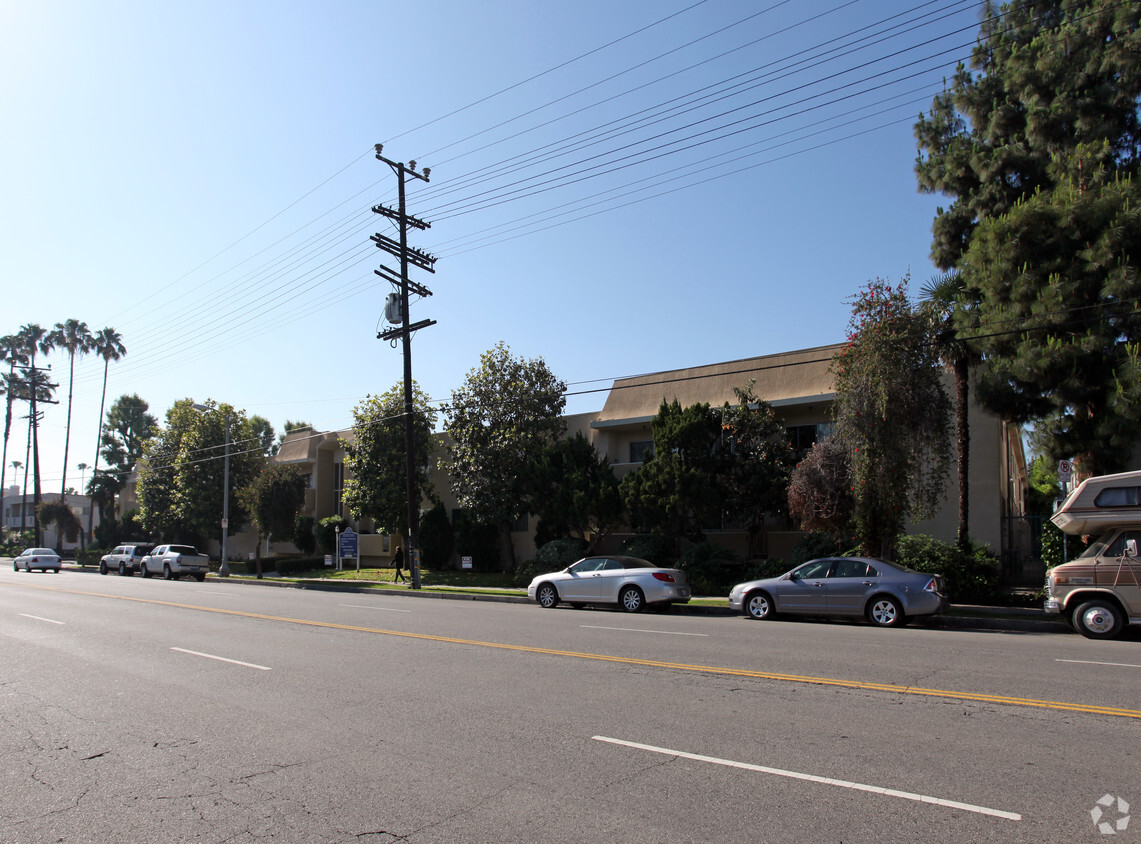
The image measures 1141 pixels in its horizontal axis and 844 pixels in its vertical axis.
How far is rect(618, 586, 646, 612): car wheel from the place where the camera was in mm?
18938

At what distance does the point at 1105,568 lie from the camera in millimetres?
13555

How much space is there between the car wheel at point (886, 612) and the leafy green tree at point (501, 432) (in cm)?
1548

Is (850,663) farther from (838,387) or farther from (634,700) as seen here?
(838,387)

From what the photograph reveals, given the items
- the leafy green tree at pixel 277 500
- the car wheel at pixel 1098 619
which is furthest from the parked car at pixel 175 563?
the car wheel at pixel 1098 619

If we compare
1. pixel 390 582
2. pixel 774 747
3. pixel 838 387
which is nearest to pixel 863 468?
pixel 838 387

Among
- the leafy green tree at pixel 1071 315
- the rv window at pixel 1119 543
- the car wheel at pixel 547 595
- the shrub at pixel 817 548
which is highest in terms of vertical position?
the leafy green tree at pixel 1071 315

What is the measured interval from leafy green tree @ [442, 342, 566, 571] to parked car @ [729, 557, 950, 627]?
44.5ft

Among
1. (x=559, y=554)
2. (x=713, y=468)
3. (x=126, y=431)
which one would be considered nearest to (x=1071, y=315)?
(x=713, y=468)

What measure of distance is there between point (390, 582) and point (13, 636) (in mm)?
18466

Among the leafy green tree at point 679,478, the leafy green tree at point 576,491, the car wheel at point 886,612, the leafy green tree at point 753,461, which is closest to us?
the car wheel at point 886,612

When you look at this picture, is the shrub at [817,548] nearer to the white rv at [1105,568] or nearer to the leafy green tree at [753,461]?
the leafy green tree at [753,461]

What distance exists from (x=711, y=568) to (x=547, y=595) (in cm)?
536

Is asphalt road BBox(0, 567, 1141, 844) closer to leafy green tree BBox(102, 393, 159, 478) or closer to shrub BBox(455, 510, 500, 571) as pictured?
shrub BBox(455, 510, 500, 571)

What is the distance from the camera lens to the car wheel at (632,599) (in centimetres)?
1894
